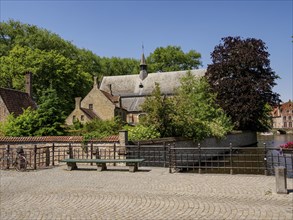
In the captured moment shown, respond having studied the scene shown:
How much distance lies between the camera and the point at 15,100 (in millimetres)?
28609

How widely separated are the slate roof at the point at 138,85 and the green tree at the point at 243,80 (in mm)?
13265

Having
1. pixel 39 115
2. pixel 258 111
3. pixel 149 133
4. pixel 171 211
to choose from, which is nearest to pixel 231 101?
pixel 258 111

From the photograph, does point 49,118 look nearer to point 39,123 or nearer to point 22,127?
point 39,123

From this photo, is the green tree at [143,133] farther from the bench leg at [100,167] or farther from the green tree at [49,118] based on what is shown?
the green tree at [49,118]

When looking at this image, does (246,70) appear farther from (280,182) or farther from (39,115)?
(280,182)

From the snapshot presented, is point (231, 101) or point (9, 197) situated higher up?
point (231, 101)

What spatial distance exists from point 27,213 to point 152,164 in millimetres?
11005

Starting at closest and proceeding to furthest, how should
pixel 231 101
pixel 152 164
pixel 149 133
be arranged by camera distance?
1. pixel 152 164
2. pixel 149 133
3. pixel 231 101

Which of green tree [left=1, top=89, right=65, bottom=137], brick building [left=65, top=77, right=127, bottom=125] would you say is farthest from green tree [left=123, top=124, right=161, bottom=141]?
brick building [left=65, top=77, right=127, bottom=125]

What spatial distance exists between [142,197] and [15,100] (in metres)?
23.7

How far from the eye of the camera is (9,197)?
931cm

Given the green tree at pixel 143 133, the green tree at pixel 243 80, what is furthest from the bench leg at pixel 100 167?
the green tree at pixel 243 80

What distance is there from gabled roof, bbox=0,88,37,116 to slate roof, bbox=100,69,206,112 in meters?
21.8

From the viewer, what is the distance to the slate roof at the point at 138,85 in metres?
51.7
